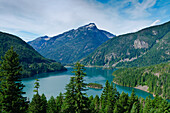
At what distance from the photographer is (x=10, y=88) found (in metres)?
17.5

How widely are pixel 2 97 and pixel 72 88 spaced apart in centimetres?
961

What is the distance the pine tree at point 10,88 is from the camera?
17.1m

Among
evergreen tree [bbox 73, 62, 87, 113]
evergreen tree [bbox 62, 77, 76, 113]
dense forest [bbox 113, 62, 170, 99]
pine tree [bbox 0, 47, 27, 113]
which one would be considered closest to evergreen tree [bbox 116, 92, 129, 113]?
evergreen tree [bbox 73, 62, 87, 113]

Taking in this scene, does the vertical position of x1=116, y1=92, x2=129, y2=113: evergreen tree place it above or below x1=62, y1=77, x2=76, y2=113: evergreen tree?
below

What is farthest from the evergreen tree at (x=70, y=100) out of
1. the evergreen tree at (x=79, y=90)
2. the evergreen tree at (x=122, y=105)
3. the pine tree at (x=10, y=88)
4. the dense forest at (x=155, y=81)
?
the dense forest at (x=155, y=81)

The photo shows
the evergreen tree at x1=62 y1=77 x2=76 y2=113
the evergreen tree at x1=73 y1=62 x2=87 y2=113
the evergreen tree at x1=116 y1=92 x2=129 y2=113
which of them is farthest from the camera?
the evergreen tree at x1=116 y1=92 x2=129 y2=113

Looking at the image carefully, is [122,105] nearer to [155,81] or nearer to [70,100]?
[70,100]

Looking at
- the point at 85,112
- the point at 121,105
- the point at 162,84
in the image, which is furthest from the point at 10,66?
the point at 162,84

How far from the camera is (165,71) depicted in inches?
5817

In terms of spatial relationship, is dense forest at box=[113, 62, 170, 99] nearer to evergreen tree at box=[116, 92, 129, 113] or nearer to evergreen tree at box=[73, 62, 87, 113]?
evergreen tree at box=[116, 92, 129, 113]

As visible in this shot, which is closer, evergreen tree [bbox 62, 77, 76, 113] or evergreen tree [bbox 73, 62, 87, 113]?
evergreen tree [bbox 73, 62, 87, 113]

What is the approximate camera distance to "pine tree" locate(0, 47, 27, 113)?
1711cm

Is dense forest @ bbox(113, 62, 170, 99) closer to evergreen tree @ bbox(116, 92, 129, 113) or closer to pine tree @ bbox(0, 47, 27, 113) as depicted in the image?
evergreen tree @ bbox(116, 92, 129, 113)

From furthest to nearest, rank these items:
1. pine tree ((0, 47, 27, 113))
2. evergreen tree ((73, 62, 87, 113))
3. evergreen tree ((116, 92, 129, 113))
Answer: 1. evergreen tree ((116, 92, 129, 113))
2. evergreen tree ((73, 62, 87, 113))
3. pine tree ((0, 47, 27, 113))
